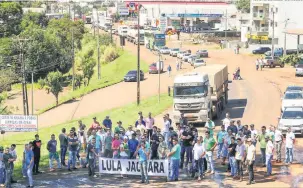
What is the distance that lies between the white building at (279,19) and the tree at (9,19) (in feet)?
145

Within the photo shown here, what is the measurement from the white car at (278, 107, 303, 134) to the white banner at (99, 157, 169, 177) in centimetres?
1021

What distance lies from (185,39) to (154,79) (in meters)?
57.4

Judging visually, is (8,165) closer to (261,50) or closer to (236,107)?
(236,107)

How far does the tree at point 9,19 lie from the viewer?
4260 inches

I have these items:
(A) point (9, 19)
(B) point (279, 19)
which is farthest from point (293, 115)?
(A) point (9, 19)

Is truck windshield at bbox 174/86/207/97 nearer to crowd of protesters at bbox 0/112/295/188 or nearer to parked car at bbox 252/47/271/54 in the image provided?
crowd of protesters at bbox 0/112/295/188

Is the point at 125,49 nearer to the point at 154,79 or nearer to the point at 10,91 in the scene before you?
the point at 10,91

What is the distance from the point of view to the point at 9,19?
112 meters

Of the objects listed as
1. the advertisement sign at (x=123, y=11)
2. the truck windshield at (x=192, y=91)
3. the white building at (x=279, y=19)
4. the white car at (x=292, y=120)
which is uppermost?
the advertisement sign at (x=123, y=11)

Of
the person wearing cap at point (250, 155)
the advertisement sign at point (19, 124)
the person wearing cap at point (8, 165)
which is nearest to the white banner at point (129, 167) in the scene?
the person wearing cap at point (250, 155)

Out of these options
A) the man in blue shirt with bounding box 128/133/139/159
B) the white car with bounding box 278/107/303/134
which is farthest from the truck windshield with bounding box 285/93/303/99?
the man in blue shirt with bounding box 128/133/139/159

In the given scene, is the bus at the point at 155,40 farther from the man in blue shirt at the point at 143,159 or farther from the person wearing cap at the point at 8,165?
the person wearing cap at the point at 8,165

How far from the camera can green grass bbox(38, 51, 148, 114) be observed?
62.6 m

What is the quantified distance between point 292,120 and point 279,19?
69.3 metres
